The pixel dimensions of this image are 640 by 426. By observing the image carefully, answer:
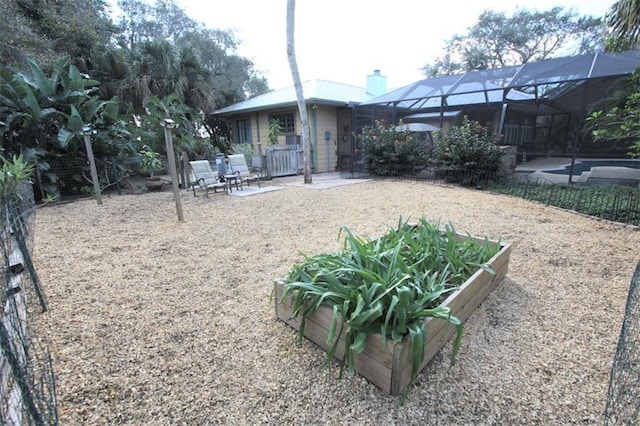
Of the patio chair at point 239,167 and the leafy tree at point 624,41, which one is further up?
the leafy tree at point 624,41

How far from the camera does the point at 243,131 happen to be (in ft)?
48.9

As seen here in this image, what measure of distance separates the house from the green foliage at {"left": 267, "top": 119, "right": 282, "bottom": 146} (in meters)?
0.21

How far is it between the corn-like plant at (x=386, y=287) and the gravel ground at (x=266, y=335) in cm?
26

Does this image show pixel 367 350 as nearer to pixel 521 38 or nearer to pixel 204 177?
pixel 204 177

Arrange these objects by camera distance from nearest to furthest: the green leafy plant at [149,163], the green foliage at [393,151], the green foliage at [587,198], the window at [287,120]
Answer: the green foliage at [587,198] < the green leafy plant at [149,163] < the green foliage at [393,151] < the window at [287,120]

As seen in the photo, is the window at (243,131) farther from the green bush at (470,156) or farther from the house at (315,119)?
the green bush at (470,156)

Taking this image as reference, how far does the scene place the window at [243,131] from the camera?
47.6 ft

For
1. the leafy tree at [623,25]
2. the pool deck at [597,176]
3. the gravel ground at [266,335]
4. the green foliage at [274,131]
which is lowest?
the gravel ground at [266,335]

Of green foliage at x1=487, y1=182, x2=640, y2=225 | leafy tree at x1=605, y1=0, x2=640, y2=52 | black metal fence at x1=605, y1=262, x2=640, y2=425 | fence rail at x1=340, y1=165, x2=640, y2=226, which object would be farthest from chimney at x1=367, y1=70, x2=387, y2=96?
black metal fence at x1=605, y1=262, x2=640, y2=425

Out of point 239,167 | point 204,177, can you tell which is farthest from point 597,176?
point 204,177

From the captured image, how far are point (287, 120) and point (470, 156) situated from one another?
24.9 ft

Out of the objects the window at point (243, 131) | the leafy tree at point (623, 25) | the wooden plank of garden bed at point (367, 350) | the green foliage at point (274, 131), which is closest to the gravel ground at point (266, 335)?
the wooden plank of garden bed at point (367, 350)

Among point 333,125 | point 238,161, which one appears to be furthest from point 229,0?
point 238,161

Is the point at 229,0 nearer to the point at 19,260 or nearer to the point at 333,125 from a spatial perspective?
the point at 333,125
